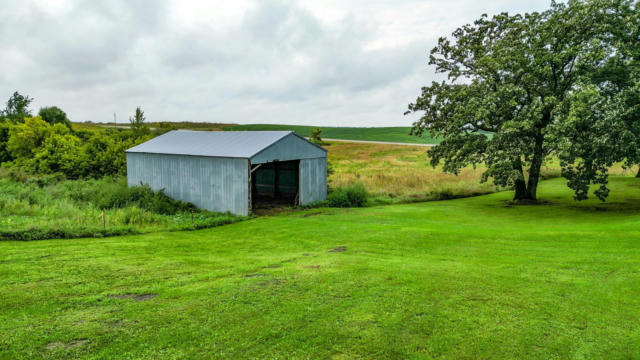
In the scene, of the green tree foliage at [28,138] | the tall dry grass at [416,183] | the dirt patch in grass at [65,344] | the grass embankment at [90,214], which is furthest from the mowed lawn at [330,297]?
the green tree foliage at [28,138]

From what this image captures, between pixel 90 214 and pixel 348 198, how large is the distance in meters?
13.2

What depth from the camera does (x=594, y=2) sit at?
1850cm

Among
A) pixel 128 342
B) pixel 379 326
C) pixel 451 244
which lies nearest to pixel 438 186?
pixel 451 244

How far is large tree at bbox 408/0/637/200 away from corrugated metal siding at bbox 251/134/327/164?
7493mm

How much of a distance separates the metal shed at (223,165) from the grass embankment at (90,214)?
998mm

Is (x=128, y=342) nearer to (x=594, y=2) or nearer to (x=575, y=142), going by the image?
(x=575, y=142)

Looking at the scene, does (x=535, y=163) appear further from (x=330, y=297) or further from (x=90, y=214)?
(x=90, y=214)

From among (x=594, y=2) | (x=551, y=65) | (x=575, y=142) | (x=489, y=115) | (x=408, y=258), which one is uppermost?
(x=594, y=2)

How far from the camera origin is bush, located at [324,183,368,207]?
23.4m

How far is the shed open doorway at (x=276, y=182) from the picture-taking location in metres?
26.8

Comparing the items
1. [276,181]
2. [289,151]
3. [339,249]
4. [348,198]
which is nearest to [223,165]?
[289,151]

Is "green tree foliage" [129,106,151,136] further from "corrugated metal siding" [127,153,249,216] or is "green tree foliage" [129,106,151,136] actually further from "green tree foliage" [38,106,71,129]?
"green tree foliage" [38,106,71,129]

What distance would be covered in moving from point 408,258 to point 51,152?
35.1 meters

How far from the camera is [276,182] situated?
93.0 ft
